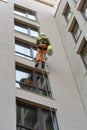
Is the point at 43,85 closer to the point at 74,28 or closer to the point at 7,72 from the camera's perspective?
the point at 7,72

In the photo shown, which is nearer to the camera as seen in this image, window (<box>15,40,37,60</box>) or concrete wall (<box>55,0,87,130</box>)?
concrete wall (<box>55,0,87,130</box>)

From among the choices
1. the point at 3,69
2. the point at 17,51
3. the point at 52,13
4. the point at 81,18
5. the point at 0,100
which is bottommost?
the point at 0,100

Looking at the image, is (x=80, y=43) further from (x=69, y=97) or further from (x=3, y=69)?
(x=3, y=69)

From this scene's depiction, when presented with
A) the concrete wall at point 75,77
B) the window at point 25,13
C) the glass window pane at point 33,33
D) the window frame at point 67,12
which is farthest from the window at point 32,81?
the window at point 25,13

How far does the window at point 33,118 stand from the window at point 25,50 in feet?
13.4

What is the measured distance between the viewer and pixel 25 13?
69.1 feet

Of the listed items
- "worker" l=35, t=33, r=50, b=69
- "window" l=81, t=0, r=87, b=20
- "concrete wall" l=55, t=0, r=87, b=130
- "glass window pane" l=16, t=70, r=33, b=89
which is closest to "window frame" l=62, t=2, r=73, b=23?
"concrete wall" l=55, t=0, r=87, b=130

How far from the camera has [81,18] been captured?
1677cm

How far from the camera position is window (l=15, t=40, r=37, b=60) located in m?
15.7

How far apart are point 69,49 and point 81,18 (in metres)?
2.00

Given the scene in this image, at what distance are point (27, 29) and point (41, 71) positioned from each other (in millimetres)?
Answer: 5046

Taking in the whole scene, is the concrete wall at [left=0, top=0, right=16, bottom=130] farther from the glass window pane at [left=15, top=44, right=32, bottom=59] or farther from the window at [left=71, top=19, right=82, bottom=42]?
the window at [left=71, top=19, right=82, bottom=42]

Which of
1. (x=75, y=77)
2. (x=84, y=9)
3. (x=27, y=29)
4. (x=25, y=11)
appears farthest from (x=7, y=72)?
(x=25, y=11)

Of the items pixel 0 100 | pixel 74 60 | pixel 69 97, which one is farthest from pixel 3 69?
pixel 74 60
